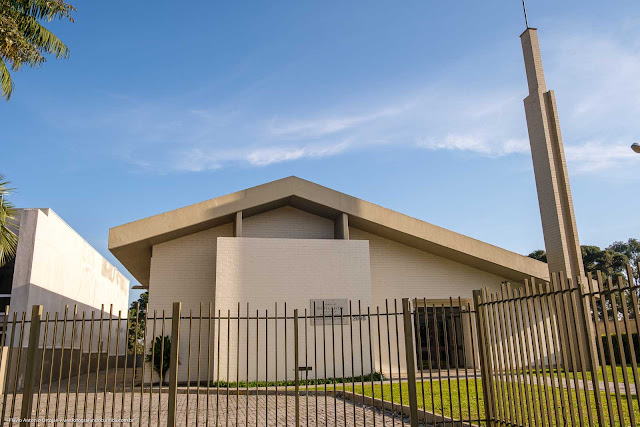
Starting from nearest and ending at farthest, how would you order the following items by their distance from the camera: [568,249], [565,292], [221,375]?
[565,292] → [221,375] → [568,249]

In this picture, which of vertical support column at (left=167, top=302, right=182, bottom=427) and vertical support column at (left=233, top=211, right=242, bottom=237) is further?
vertical support column at (left=233, top=211, right=242, bottom=237)

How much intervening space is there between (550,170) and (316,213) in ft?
26.7

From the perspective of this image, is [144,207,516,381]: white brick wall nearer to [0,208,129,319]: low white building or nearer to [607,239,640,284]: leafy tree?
[0,208,129,319]: low white building

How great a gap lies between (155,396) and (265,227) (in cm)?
693

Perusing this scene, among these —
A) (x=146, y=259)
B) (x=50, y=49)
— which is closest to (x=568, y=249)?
(x=146, y=259)

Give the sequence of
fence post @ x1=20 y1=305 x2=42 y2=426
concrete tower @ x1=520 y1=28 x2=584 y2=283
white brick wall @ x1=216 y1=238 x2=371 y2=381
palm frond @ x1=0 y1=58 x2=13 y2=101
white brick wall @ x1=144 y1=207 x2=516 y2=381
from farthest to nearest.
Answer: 1. concrete tower @ x1=520 y1=28 x2=584 y2=283
2. white brick wall @ x1=144 y1=207 x2=516 y2=381
3. white brick wall @ x1=216 y1=238 x2=371 y2=381
4. palm frond @ x1=0 y1=58 x2=13 y2=101
5. fence post @ x1=20 y1=305 x2=42 y2=426

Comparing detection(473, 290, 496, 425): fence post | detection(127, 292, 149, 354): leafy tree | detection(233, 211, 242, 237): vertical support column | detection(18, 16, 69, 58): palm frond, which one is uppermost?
detection(18, 16, 69, 58): palm frond

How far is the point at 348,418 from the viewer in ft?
31.6

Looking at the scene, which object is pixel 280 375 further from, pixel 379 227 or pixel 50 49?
pixel 50 49

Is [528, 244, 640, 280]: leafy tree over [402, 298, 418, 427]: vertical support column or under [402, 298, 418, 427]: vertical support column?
over

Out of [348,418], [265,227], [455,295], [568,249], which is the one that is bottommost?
[348,418]

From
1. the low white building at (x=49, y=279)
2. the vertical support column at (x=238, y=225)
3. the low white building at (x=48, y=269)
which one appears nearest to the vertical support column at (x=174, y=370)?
the low white building at (x=49, y=279)

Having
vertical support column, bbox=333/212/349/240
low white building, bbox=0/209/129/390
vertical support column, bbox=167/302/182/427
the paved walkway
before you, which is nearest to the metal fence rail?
the paved walkway

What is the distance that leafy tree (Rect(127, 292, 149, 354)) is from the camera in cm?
804
